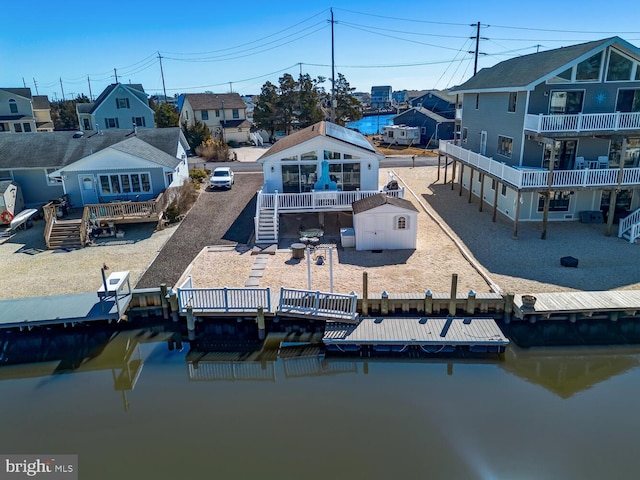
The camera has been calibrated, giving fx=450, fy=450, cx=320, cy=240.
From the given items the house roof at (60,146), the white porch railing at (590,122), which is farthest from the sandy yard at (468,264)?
the house roof at (60,146)

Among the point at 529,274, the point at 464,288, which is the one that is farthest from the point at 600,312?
the point at 464,288

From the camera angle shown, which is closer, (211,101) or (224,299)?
(224,299)

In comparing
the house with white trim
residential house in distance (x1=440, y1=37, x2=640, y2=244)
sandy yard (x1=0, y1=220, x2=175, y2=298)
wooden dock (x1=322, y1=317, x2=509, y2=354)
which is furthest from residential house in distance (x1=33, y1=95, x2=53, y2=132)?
wooden dock (x1=322, y1=317, x2=509, y2=354)

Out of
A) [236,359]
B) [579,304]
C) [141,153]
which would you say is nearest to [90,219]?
[141,153]

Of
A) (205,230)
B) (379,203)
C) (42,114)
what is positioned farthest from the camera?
(42,114)

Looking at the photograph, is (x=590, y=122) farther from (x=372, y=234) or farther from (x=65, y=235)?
(x=65, y=235)

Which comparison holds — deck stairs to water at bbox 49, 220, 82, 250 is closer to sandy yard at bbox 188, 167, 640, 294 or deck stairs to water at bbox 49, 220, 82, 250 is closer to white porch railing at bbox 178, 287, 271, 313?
sandy yard at bbox 188, 167, 640, 294
